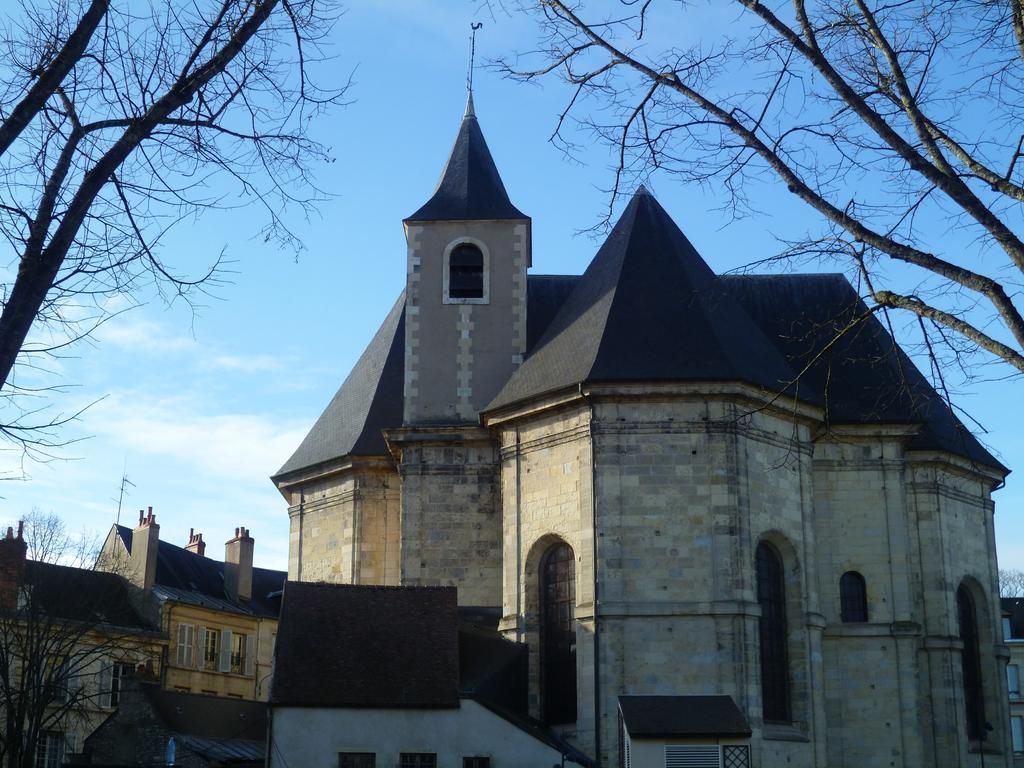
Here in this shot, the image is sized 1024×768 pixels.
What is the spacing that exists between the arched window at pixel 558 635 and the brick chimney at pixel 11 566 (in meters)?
13.6

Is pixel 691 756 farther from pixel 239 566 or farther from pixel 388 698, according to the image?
pixel 239 566

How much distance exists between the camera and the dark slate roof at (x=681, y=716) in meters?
17.8

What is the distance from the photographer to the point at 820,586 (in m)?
22.2

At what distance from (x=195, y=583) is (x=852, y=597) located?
20.0 m

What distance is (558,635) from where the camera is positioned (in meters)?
20.9

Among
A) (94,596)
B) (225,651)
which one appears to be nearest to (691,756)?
(94,596)

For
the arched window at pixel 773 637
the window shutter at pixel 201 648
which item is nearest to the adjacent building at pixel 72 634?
the window shutter at pixel 201 648

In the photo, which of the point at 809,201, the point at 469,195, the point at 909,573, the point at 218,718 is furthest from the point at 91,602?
the point at 809,201

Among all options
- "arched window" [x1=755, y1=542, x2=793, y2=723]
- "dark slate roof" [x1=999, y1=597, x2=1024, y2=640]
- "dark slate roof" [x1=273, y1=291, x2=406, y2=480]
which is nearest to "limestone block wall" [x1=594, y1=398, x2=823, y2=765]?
"arched window" [x1=755, y1=542, x2=793, y2=723]

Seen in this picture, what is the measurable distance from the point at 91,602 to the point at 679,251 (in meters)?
16.7

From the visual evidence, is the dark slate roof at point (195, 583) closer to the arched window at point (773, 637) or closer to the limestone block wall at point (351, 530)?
the limestone block wall at point (351, 530)

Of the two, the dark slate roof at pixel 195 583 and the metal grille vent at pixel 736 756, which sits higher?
the dark slate roof at pixel 195 583

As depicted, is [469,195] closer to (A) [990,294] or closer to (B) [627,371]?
(B) [627,371]

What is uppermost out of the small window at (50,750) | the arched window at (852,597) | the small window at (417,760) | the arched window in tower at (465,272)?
the arched window in tower at (465,272)
